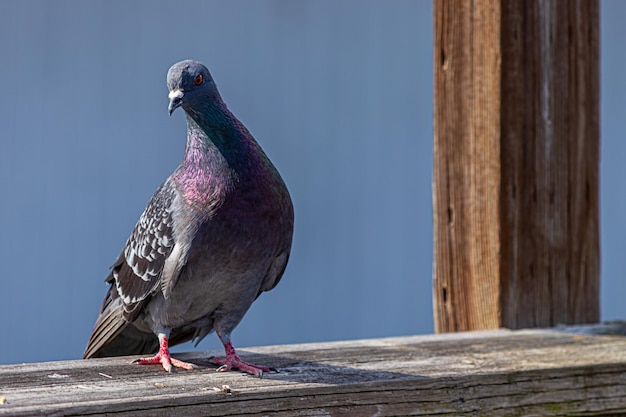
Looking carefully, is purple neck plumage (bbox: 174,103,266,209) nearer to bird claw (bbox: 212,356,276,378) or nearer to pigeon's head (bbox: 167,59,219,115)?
pigeon's head (bbox: 167,59,219,115)

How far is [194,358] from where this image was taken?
2.61m

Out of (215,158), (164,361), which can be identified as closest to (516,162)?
(215,158)

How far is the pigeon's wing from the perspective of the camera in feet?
8.23

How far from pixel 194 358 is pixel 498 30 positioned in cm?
142

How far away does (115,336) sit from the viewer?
2719mm

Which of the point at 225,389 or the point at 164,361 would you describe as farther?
the point at 164,361

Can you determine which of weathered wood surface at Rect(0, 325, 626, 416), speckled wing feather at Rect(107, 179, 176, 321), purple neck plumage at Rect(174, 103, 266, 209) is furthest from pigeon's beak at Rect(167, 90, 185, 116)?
weathered wood surface at Rect(0, 325, 626, 416)

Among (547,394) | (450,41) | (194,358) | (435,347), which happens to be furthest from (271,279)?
(450,41)

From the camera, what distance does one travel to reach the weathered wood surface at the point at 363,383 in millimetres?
2082

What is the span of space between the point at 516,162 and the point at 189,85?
125 cm

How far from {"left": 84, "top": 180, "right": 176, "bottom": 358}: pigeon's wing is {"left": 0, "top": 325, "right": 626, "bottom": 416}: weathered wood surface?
200 mm

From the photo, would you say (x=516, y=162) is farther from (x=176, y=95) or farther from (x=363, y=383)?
(x=176, y=95)

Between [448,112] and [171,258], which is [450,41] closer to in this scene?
[448,112]

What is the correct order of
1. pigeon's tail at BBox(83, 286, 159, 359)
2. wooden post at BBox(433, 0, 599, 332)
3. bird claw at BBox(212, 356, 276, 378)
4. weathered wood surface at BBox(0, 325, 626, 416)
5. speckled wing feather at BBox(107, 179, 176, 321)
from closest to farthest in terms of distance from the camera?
weathered wood surface at BBox(0, 325, 626, 416) < bird claw at BBox(212, 356, 276, 378) < speckled wing feather at BBox(107, 179, 176, 321) < pigeon's tail at BBox(83, 286, 159, 359) < wooden post at BBox(433, 0, 599, 332)
